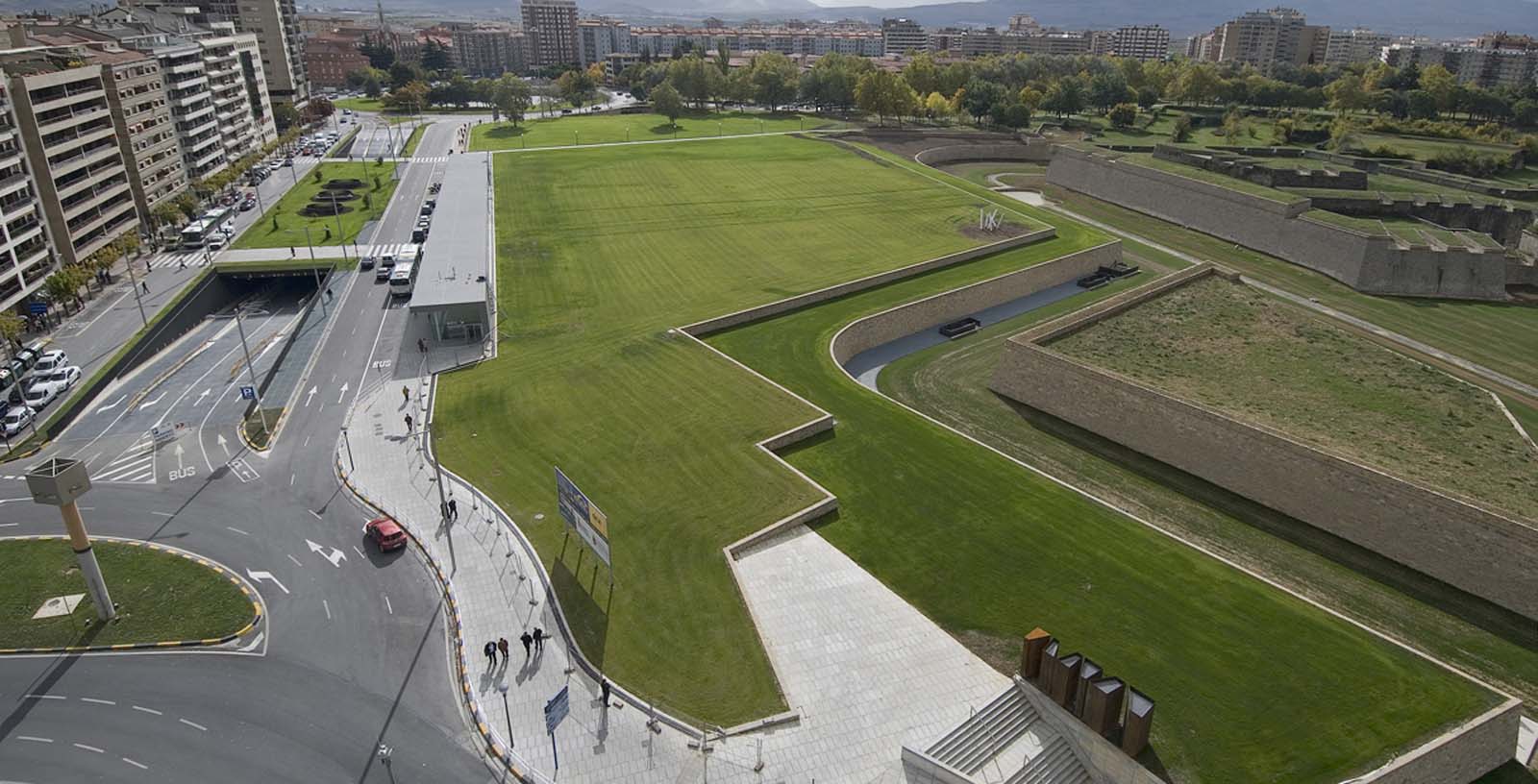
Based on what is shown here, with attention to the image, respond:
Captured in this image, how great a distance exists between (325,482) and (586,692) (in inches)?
750

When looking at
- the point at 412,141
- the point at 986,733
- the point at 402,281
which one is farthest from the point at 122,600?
the point at 412,141

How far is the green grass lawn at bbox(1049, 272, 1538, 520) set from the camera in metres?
33.6

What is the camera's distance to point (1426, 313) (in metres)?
61.4

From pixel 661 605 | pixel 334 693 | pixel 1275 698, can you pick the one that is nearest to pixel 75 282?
pixel 334 693

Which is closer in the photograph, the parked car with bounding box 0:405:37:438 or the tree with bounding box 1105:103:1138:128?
the parked car with bounding box 0:405:37:438

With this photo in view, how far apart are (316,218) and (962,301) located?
6243 centimetres

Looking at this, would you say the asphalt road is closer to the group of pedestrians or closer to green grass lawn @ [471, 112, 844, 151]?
the group of pedestrians

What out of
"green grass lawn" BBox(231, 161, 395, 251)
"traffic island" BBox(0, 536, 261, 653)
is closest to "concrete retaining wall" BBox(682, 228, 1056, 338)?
"traffic island" BBox(0, 536, 261, 653)

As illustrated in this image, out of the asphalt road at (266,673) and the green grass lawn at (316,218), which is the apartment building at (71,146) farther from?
the asphalt road at (266,673)

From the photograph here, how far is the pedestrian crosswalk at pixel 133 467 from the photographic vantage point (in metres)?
36.7

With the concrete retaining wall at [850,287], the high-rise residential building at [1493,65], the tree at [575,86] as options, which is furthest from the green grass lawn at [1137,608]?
the high-rise residential building at [1493,65]

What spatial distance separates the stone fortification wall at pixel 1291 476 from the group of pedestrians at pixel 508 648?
98.6 feet

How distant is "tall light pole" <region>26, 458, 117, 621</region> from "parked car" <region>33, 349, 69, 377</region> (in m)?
24.7

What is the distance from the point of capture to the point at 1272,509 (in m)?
36.4
